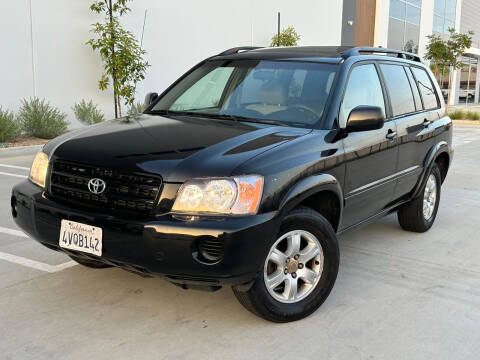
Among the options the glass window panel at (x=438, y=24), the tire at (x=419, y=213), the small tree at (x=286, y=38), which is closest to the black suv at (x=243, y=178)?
the tire at (x=419, y=213)

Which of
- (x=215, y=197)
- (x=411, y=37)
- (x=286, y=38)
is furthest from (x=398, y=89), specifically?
(x=411, y=37)

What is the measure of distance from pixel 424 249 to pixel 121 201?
3.06m

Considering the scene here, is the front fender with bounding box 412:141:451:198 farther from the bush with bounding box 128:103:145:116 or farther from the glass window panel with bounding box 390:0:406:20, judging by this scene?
the glass window panel with bounding box 390:0:406:20

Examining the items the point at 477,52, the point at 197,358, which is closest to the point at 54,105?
the point at 197,358

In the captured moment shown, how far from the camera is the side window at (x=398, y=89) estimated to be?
4570mm

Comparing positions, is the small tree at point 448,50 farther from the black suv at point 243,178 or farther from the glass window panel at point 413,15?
the black suv at point 243,178

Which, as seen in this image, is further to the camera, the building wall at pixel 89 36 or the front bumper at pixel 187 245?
the building wall at pixel 89 36

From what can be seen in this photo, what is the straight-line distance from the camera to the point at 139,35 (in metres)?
14.1

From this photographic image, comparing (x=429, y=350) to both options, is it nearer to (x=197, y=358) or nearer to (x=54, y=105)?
(x=197, y=358)

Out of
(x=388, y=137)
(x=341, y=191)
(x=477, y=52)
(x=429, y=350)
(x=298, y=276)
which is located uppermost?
(x=477, y=52)

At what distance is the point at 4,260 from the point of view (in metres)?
4.37

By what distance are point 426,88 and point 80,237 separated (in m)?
3.85

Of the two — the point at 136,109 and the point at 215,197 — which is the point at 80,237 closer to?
the point at 215,197

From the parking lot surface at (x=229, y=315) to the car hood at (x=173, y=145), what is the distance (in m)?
0.97
